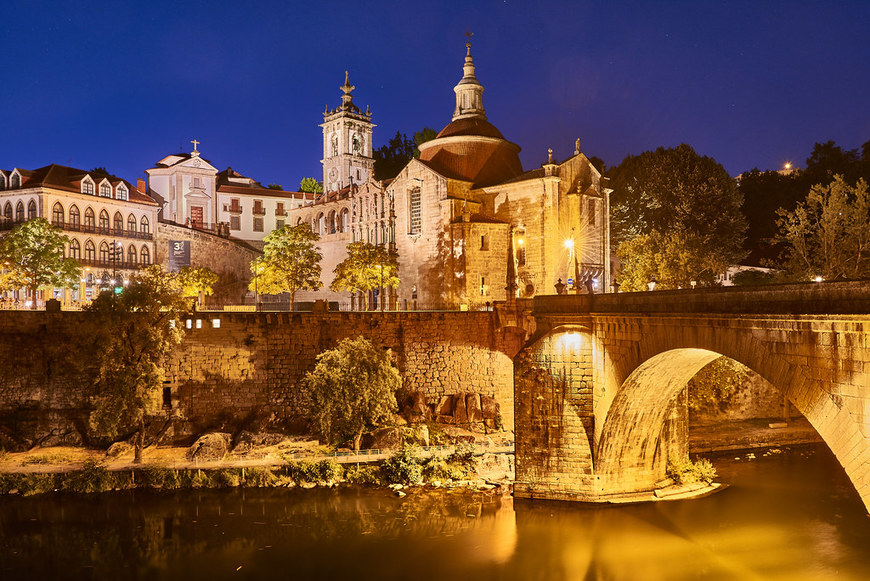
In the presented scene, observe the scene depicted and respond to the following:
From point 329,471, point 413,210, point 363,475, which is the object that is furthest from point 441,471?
point 413,210

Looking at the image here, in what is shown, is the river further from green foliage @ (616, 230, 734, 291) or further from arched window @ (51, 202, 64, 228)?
arched window @ (51, 202, 64, 228)

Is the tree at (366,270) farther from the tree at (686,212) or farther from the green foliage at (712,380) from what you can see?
the green foliage at (712,380)

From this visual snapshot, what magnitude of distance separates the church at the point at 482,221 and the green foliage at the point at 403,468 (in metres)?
15.7

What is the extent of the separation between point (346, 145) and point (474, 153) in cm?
2916

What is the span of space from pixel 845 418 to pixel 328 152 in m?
69.7

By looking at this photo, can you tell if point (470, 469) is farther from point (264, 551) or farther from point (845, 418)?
point (845, 418)

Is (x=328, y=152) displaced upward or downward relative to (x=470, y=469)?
upward

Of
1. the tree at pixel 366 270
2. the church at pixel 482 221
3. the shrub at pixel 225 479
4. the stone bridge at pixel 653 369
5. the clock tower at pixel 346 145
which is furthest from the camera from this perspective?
the clock tower at pixel 346 145

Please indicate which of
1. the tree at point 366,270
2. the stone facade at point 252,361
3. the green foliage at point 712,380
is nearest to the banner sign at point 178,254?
the tree at point 366,270

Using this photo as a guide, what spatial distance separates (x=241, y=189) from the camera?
7412 cm

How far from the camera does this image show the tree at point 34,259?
41062mm

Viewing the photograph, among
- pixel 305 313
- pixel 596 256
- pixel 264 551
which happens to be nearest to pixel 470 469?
pixel 264 551

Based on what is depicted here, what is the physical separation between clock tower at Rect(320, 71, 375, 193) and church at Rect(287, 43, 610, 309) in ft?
75.1

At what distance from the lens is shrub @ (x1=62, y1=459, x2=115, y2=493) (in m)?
26.1
